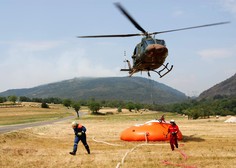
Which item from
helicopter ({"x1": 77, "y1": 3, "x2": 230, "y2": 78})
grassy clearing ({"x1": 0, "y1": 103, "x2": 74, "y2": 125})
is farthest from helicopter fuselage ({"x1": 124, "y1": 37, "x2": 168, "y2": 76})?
grassy clearing ({"x1": 0, "y1": 103, "x2": 74, "y2": 125})

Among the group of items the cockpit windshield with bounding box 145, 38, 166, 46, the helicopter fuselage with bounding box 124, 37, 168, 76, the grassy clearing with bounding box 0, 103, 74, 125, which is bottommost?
the grassy clearing with bounding box 0, 103, 74, 125

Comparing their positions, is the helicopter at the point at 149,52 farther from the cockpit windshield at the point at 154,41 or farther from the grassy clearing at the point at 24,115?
the grassy clearing at the point at 24,115

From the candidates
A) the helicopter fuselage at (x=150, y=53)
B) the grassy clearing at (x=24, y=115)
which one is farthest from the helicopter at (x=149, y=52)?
the grassy clearing at (x=24, y=115)

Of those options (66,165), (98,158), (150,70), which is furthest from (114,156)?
(150,70)

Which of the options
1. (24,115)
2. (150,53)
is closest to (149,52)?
(150,53)

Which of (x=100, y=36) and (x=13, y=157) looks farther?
(x=100, y=36)

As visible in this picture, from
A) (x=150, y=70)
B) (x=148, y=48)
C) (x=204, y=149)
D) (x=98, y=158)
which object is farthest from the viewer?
(x=150, y=70)

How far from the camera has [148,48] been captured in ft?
78.4

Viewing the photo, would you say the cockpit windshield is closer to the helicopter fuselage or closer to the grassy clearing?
the helicopter fuselage

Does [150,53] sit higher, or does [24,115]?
[150,53]

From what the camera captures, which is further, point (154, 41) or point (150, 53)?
point (154, 41)

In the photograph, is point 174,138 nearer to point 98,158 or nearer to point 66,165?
point 98,158

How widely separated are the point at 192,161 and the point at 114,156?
4287 millimetres

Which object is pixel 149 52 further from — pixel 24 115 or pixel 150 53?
pixel 24 115
